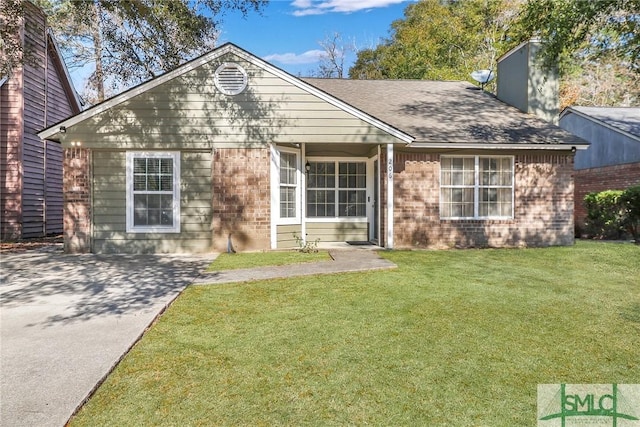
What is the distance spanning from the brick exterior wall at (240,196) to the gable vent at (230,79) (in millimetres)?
1470

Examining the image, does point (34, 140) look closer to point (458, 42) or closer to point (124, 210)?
point (124, 210)

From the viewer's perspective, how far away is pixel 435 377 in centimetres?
309

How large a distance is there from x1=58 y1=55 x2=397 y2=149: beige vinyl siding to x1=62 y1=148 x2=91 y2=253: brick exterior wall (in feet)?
1.40

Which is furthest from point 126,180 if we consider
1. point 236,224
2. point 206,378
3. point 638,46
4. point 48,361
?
point 638,46

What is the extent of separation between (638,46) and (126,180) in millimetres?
14737

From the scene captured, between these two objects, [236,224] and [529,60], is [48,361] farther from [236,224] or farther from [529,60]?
[529,60]

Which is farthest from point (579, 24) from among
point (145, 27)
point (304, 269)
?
point (145, 27)

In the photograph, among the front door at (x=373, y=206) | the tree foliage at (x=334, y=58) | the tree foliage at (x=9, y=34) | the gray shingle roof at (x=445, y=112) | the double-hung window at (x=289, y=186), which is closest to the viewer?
the tree foliage at (x=9, y=34)

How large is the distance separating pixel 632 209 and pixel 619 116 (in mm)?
6921

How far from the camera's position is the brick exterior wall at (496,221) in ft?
35.0

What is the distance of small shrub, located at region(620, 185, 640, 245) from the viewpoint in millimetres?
11688

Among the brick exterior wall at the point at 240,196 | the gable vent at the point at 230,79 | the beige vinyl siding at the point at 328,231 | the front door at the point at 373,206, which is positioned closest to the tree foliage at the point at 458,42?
the front door at the point at 373,206

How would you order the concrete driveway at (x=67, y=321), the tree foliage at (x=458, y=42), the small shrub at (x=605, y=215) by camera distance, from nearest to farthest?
the concrete driveway at (x=67, y=321)
the small shrub at (x=605, y=215)
the tree foliage at (x=458, y=42)

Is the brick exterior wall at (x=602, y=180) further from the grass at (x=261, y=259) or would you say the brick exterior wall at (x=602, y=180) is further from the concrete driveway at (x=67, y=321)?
the concrete driveway at (x=67, y=321)
